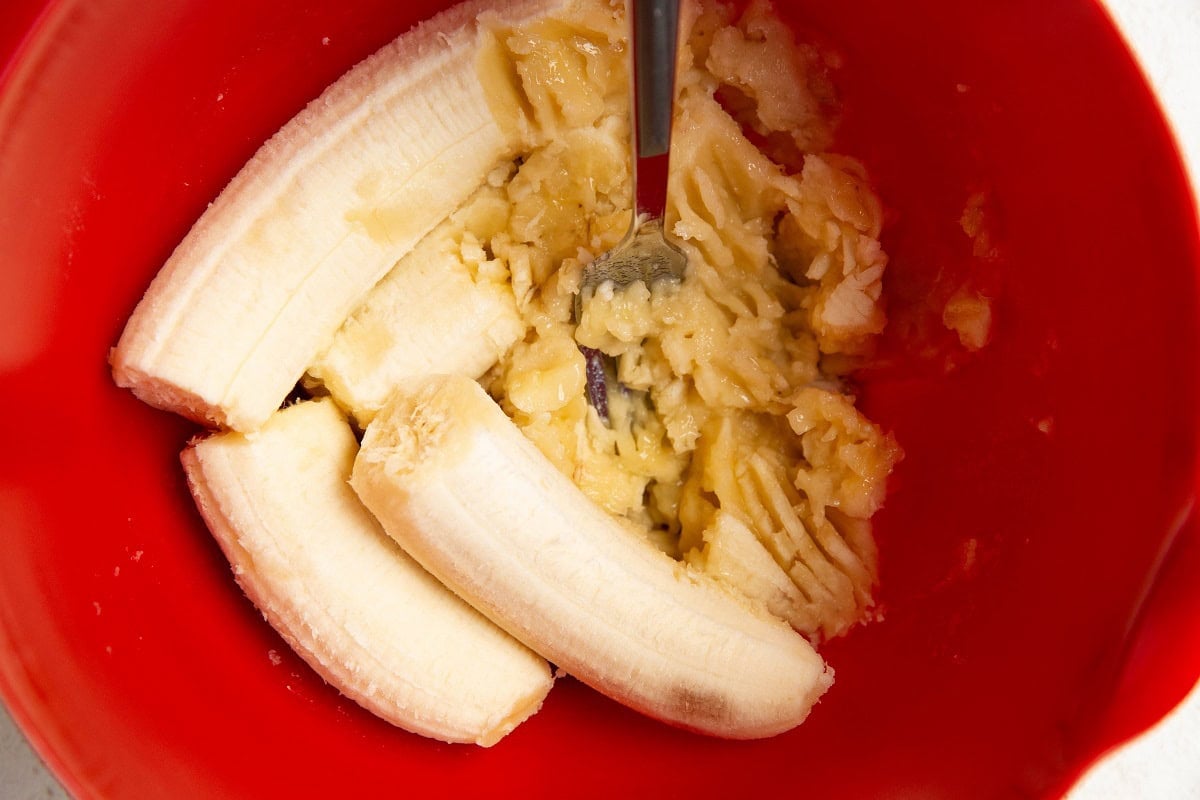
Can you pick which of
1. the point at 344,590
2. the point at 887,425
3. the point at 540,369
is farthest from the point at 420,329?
the point at 887,425

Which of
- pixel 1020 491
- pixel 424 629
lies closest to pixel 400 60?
pixel 424 629

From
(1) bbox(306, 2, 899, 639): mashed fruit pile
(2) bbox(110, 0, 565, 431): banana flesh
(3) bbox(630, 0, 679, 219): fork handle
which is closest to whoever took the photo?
(3) bbox(630, 0, 679, 219): fork handle

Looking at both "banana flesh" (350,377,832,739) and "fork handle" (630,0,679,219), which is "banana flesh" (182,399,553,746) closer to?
"banana flesh" (350,377,832,739)

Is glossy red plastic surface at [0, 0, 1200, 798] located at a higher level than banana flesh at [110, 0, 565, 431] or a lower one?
lower

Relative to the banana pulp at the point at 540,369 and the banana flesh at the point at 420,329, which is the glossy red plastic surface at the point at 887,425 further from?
the banana flesh at the point at 420,329

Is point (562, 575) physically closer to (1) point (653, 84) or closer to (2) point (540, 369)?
(2) point (540, 369)

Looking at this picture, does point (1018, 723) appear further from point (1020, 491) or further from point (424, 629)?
point (424, 629)

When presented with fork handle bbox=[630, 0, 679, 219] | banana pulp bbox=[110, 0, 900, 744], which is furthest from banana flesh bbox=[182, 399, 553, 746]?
fork handle bbox=[630, 0, 679, 219]
